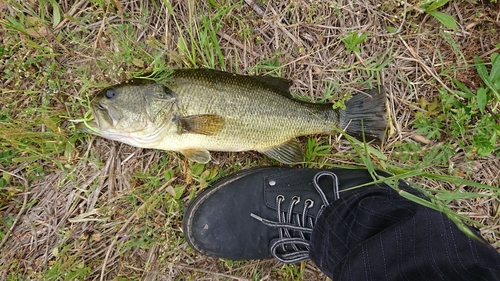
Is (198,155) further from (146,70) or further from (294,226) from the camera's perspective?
(294,226)

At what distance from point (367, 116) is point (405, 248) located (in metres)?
1.37

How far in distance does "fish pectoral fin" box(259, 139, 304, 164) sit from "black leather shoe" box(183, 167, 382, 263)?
0.37 ft

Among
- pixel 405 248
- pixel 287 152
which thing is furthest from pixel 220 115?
pixel 405 248

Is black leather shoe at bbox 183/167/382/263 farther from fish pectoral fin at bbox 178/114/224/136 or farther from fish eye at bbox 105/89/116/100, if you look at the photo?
fish eye at bbox 105/89/116/100

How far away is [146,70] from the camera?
312 centimetres

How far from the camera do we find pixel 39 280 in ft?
10.3

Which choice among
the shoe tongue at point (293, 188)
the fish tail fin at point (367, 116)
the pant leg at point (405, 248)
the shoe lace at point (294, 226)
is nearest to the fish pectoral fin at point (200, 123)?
the shoe tongue at point (293, 188)

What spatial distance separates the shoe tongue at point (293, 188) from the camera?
10.3 ft

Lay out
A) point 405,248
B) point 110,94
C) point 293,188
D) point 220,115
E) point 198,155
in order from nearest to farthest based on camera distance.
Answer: point 405,248
point 110,94
point 220,115
point 198,155
point 293,188

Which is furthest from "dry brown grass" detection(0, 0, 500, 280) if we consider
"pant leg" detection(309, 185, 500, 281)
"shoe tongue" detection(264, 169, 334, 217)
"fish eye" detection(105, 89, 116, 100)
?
"pant leg" detection(309, 185, 500, 281)

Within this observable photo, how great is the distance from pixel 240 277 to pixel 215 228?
0.55 metres

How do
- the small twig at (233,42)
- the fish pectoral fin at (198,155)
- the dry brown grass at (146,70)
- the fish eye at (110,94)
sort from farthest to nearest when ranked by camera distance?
the small twig at (233,42) → the dry brown grass at (146,70) → the fish pectoral fin at (198,155) → the fish eye at (110,94)

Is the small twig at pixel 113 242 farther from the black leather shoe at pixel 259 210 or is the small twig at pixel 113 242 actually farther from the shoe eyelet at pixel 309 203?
the shoe eyelet at pixel 309 203

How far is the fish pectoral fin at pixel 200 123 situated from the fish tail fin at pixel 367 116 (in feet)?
3.84
